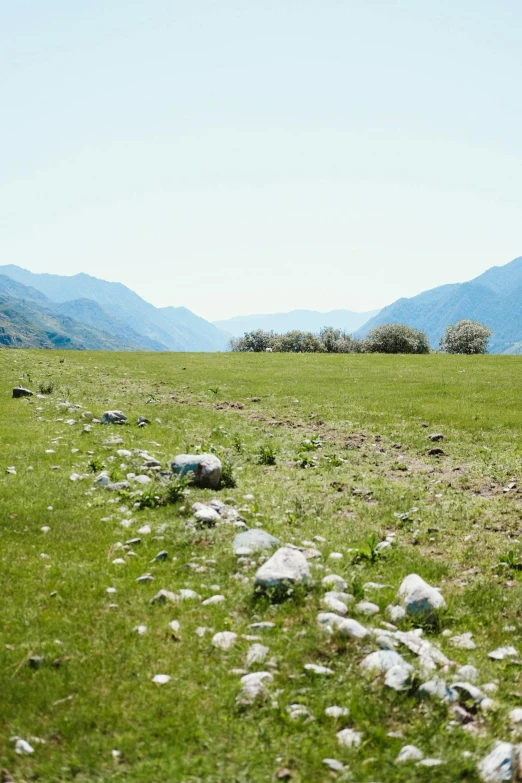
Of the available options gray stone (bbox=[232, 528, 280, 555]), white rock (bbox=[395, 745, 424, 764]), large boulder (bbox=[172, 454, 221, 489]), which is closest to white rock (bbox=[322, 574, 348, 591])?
gray stone (bbox=[232, 528, 280, 555])

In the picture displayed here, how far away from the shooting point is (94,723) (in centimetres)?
539

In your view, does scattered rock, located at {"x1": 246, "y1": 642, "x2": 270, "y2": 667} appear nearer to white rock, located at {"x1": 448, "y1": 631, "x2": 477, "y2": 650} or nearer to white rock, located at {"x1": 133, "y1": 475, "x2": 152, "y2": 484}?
white rock, located at {"x1": 448, "y1": 631, "x2": 477, "y2": 650}

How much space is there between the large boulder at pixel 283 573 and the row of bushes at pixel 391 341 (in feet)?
266

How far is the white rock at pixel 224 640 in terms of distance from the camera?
21.6 feet

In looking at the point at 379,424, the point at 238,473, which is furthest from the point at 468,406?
the point at 238,473

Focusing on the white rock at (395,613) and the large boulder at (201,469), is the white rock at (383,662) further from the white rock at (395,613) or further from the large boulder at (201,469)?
the large boulder at (201,469)

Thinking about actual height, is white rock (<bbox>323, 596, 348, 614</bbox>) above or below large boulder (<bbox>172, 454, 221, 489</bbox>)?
below

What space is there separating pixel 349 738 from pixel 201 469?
8.12m

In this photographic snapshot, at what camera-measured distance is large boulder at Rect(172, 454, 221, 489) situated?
506 inches

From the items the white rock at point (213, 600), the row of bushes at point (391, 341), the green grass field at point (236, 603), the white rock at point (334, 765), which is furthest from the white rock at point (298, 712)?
the row of bushes at point (391, 341)

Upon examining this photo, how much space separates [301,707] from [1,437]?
14.8m

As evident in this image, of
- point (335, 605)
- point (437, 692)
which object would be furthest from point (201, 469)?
point (437, 692)

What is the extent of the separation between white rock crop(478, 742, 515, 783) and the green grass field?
134 millimetres

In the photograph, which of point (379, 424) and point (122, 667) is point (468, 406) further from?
point (122, 667)
